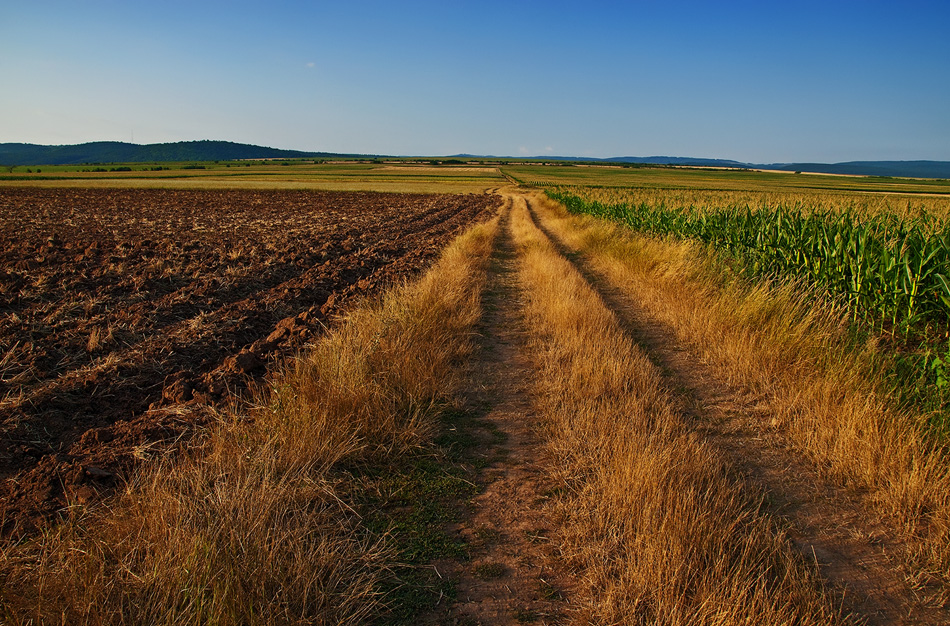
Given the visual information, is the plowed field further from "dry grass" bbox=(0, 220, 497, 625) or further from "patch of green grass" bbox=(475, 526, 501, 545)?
"patch of green grass" bbox=(475, 526, 501, 545)

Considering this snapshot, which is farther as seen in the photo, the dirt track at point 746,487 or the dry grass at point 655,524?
the dirt track at point 746,487

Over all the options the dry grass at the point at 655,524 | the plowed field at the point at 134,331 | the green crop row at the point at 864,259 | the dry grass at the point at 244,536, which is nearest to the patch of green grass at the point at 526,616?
the dry grass at the point at 655,524

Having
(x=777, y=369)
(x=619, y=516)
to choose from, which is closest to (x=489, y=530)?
(x=619, y=516)

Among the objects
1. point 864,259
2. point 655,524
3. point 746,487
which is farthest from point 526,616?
point 864,259

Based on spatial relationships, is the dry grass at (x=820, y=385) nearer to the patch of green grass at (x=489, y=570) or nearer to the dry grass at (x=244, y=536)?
the patch of green grass at (x=489, y=570)

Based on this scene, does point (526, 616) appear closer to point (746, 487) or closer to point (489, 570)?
point (489, 570)

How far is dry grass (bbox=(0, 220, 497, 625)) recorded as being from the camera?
204cm

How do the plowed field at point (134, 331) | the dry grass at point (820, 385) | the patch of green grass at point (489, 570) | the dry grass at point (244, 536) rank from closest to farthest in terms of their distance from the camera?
1. the dry grass at point (244, 536)
2. the patch of green grass at point (489, 570)
3. the dry grass at point (820, 385)
4. the plowed field at point (134, 331)

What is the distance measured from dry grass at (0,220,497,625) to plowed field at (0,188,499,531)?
0.67m

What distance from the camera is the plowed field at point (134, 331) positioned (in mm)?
3738

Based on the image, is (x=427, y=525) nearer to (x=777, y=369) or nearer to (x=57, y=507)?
(x=57, y=507)

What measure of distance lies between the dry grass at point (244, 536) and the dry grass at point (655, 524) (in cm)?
114

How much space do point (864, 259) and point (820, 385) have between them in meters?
3.12

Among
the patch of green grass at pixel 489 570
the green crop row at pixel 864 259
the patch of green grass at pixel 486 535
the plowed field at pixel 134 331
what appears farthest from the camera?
the green crop row at pixel 864 259
